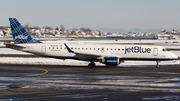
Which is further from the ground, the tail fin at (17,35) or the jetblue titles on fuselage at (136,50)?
the tail fin at (17,35)

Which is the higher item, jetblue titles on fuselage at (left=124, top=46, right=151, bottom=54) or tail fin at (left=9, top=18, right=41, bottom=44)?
tail fin at (left=9, top=18, right=41, bottom=44)

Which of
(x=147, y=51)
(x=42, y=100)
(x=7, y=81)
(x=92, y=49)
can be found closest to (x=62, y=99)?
(x=42, y=100)

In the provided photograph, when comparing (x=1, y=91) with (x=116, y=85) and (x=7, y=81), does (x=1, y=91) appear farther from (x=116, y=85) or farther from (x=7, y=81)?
(x=116, y=85)

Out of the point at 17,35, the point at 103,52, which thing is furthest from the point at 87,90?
the point at 17,35

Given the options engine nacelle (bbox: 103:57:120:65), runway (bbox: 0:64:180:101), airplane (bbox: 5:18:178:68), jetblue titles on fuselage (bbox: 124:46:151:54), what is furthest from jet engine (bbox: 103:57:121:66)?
runway (bbox: 0:64:180:101)

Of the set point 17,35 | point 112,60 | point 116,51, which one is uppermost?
point 17,35

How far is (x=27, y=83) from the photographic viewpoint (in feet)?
65.1

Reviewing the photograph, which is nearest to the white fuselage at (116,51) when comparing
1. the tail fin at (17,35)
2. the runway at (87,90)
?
the tail fin at (17,35)

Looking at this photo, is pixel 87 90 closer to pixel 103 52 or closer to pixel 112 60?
pixel 112 60

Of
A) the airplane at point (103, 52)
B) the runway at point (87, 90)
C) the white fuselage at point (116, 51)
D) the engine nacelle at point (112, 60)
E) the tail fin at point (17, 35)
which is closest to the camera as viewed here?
the runway at point (87, 90)

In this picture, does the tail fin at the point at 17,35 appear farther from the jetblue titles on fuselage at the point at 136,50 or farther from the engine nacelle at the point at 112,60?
the jetblue titles on fuselage at the point at 136,50

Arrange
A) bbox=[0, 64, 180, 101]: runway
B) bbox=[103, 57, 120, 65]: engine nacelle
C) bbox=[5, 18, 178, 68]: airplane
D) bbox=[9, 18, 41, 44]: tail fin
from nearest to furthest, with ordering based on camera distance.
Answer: bbox=[0, 64, 180, 101]: runway < bbox=[103, 57, 120, 65]: engine nacelle < bbox=[5, 18, 178, 68]: airplane < bbox=[9, 18, 41, 44]: tail fin

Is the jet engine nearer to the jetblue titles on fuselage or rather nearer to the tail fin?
the jetblue titles on fuselage

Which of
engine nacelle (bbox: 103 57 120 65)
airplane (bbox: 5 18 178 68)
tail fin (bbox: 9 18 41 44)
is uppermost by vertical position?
tail fin (bbox: 9 18 41 44)
